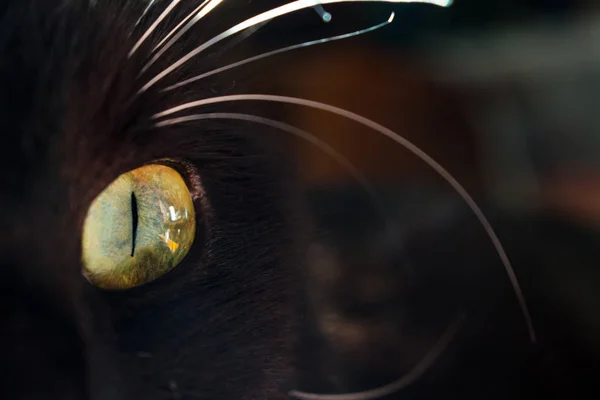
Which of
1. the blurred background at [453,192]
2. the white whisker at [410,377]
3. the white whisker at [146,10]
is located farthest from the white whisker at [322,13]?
the white whisker at [410,377]

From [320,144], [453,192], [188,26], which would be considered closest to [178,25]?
[188,26]

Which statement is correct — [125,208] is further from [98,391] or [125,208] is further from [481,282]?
[481,282]

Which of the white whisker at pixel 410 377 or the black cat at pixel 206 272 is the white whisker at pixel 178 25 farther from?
the white whisker at pixel 410 377

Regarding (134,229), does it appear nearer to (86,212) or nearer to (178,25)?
(86,212)

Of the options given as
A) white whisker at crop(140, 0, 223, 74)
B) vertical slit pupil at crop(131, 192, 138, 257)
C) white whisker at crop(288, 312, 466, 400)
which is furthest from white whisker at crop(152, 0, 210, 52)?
white whisker at crop(288, 312, 466, 400)

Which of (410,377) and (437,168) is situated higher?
(437,168)

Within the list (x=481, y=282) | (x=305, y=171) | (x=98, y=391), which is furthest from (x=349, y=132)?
(x=98, y=391)
